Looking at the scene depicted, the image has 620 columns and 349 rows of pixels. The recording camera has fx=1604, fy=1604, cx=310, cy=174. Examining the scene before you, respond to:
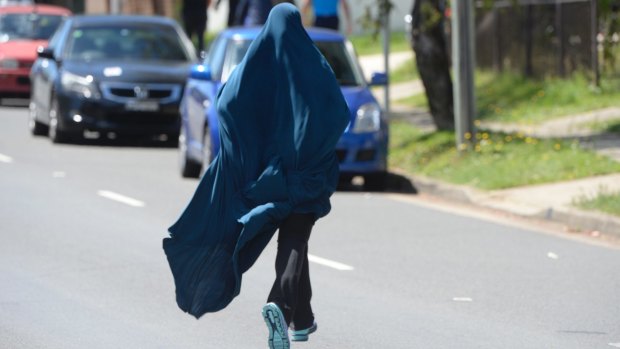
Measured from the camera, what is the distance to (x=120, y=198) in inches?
583

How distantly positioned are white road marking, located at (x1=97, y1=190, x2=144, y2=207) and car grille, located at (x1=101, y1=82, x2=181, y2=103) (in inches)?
187

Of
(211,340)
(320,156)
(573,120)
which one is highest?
(320,156)

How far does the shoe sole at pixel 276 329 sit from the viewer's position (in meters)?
7.08

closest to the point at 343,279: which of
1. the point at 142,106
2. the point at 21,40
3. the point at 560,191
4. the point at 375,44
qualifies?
the point at 560,191

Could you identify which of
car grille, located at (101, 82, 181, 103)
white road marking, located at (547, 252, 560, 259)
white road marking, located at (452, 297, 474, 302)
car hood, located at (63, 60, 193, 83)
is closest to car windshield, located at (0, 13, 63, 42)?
car hood, located at (63, 60, 193, 83)

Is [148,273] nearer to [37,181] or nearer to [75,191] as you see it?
[75,191]

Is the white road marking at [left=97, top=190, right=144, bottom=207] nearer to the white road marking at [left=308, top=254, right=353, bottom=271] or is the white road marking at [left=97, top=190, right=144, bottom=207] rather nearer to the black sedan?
the white road marking at [left=308, top=254, right=353, bottom=271]

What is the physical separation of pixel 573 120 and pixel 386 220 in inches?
253

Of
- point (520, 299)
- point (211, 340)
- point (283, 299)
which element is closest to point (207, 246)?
point (283, 299)

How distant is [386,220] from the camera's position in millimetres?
13578

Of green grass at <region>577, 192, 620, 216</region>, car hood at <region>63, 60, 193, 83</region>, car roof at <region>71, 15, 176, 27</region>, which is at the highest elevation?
car roof at <region>71, 15, 176, 27</region>

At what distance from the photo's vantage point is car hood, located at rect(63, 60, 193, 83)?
20094 mm

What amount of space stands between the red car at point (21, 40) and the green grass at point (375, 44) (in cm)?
676

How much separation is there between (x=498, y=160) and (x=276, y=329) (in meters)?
9.14
